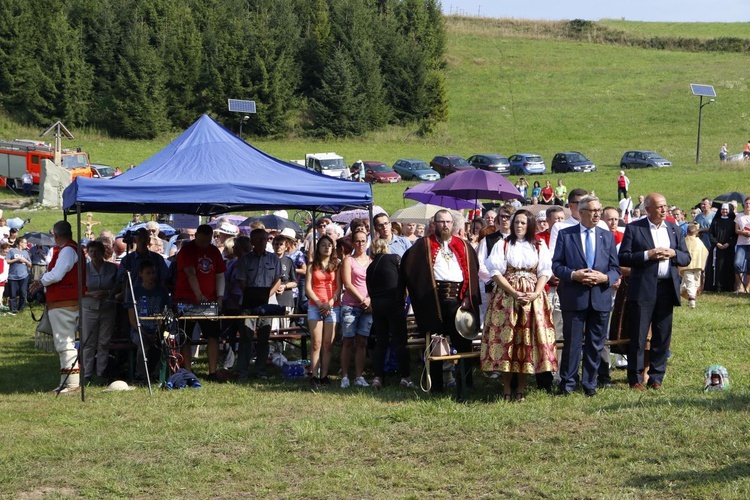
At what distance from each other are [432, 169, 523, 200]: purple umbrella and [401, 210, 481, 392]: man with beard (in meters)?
8.20

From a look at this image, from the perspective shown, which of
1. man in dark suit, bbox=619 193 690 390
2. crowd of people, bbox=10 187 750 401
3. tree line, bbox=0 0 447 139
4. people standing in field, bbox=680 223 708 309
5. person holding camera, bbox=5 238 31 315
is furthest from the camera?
tree line, bbox=0 0 447 139

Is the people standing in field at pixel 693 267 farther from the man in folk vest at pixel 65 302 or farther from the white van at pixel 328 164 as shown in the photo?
the white van at pixel 328 164

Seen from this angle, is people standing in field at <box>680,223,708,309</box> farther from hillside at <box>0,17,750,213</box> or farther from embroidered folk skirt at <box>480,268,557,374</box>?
hillside at <box>0,17,750,213</box>

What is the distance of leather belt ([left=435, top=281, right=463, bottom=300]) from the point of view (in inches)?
356

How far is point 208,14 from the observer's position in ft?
220

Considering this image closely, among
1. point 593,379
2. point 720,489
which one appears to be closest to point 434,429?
point 593,379

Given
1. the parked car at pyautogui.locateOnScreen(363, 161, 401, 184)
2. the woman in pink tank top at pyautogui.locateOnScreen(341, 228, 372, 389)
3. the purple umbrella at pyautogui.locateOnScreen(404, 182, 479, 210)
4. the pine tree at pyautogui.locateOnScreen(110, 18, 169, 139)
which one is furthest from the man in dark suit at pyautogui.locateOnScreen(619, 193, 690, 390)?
the pine tree at pyautogui.locateOnScreen(110, 18, 169, 139)

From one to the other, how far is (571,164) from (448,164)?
600 cm

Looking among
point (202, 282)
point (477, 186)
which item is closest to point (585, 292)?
point (202, 282)

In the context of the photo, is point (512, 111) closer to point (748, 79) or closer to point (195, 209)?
point (748, 79)

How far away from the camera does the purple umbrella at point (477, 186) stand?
1742 centimetres

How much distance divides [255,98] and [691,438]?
57580 mm

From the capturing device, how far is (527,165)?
47.1 m

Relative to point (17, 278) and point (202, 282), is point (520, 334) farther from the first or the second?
point (17, 278)
